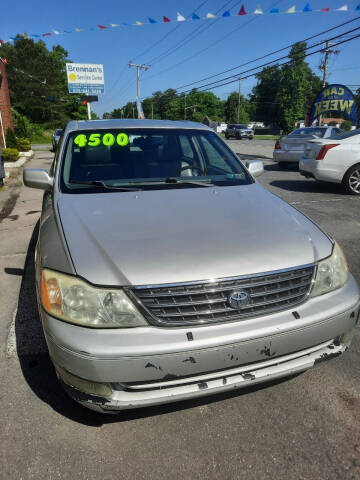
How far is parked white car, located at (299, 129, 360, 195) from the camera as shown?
798 cm

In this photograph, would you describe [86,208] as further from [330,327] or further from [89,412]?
[330,327]

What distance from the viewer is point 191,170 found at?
10.3ft

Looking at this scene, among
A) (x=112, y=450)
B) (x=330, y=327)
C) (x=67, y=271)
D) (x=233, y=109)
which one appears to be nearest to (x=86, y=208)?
(x=67, y=271)

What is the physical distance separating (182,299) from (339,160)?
7622mm

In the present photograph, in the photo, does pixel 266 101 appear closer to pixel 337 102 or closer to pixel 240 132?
pixel 240 132

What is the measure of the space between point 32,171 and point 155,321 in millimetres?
2104

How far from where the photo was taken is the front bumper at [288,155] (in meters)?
12.1

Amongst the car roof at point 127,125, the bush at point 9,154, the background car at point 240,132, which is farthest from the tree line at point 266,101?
the car roof at point 127,125

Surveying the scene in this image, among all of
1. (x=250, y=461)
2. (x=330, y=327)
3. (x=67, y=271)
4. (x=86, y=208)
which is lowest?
(x=250, y=461)

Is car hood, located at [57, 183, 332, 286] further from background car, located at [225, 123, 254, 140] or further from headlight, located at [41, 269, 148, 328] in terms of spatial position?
background car, located at [225, 123, 254, 140]

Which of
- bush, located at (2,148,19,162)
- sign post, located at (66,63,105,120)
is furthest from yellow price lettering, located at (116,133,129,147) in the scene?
sign post, located at (66,63,105,120)

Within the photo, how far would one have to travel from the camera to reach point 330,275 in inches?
80.4

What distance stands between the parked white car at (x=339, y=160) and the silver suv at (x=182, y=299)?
6.53 m

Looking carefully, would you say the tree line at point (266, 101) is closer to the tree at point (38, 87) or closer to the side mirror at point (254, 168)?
the tree at point (38, 87)
